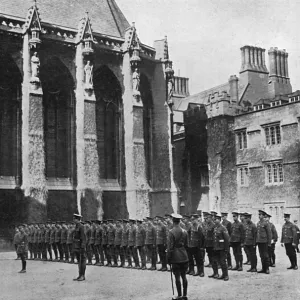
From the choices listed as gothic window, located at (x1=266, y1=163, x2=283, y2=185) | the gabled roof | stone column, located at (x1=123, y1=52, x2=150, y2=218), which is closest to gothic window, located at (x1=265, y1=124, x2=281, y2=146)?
gothic window, located at (x1=266, y1=163, x2=283, y2=185)

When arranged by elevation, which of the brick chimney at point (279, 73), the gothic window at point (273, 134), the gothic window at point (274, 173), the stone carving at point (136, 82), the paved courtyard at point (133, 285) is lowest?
the paved courtyard at point (133, 285)

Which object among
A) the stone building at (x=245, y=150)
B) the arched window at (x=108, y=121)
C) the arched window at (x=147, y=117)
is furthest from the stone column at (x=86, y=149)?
the stone building at (x=245, y=150)

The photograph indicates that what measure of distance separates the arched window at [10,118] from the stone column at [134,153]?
5665mm

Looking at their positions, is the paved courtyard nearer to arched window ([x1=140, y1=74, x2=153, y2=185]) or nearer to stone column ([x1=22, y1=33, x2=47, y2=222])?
stone column ([x1=22, y1=33, x2=47, y2=222])

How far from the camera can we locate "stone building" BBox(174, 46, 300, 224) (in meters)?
28.0

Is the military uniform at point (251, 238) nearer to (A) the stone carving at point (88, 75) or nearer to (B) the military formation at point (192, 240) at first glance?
(B) the military formation at point (192, 240)

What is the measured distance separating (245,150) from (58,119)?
37.0ft

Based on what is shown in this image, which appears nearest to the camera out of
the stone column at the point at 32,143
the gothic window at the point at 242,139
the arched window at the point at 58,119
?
the stone column at the point at 32,143

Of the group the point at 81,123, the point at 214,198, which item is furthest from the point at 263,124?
the point at 81,123

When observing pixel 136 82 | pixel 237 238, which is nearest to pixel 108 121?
pixel 136 82

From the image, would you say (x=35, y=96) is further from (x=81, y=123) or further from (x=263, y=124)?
(x=263, y=124)

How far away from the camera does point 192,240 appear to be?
1367cm

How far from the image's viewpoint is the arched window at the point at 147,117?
1167 inches

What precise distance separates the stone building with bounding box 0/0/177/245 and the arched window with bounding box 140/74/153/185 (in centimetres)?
6
